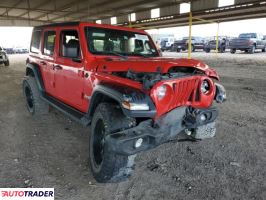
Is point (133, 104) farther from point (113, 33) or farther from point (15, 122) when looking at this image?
point (15, 122)

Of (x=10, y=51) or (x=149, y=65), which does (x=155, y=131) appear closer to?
(x=149, y=65)

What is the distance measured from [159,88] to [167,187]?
1067 mm

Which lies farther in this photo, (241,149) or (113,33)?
(113,33)

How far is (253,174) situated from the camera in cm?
298

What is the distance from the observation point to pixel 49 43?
4.64m

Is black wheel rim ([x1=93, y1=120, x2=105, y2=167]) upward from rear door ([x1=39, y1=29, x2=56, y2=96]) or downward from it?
downward

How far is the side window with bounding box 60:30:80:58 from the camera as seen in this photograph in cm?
363

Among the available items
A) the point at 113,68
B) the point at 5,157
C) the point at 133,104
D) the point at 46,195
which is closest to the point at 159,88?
the point at 133,104

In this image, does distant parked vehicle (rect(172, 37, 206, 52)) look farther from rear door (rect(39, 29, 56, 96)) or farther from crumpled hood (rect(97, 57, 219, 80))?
crumpled hood (rect(97, 57, 219, 80))

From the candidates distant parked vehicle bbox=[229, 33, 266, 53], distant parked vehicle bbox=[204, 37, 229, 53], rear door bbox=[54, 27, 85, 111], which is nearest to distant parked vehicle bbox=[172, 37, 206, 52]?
distant parked vehicle bbox=[204, 37, 229, 53]

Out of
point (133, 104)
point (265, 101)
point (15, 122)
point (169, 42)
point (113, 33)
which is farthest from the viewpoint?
point (169, 42)

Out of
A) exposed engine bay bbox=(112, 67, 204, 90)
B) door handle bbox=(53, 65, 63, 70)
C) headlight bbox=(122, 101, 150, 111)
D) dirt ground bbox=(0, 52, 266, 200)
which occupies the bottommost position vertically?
dirt ground bbox=(0, 52, 266, 200)

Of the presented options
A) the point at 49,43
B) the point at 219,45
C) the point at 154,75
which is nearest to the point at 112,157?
the point at 154,75

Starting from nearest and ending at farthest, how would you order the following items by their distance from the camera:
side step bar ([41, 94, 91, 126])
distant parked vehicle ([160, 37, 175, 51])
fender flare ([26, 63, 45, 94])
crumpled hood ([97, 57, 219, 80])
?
crumpled hood ([97, 57, 219, 80]) → side step bar ([41, 94, 91, 126]) → fender flare ([26, 63, 45, 94]) → distant parked vehicle ([160, 37, 175, 51])
